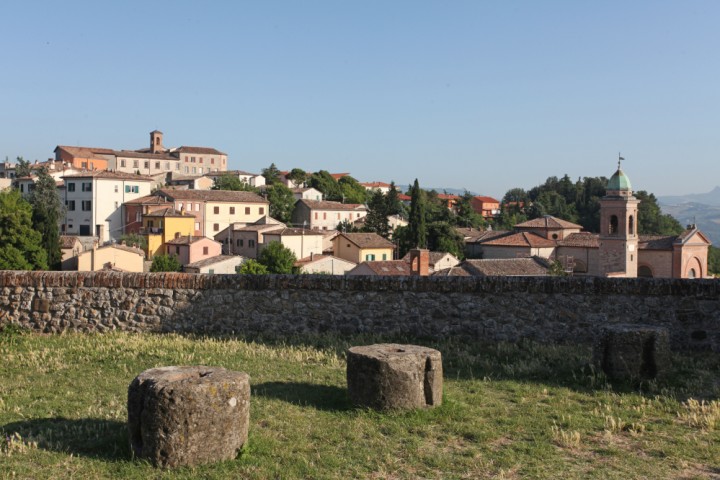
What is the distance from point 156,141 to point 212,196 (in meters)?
65.5

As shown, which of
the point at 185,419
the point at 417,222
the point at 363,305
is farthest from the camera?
the point at 417,222

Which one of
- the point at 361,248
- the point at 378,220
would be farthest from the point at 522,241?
the point at 378,220

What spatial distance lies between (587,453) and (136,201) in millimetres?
84224

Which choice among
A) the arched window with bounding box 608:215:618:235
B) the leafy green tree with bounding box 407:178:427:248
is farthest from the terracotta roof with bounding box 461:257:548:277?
the leafy green tree with bounding box 407:178:427:248

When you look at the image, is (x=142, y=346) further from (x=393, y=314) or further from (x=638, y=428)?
(x=638, y=428)

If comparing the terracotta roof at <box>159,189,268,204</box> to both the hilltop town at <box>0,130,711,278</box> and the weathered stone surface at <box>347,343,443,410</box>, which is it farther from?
the weathered stone surface at <box>347,343,443,410</box>

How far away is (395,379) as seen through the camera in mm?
7113

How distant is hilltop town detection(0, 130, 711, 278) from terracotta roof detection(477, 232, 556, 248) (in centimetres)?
15

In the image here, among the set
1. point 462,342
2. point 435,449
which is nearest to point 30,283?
point 462,342

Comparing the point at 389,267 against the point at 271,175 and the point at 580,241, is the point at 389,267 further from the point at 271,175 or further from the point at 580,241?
the point at 271,175

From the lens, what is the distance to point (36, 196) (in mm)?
79312

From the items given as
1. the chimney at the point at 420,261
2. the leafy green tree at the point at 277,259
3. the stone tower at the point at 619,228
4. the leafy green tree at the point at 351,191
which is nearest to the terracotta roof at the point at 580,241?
the stone tower at the point at 619,228

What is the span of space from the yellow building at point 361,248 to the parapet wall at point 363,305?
56761 mm

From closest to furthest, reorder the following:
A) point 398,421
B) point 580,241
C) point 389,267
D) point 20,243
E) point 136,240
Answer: point 398,421 < point 20,243 < point 389,267 < point 580,241 < point 136,240
